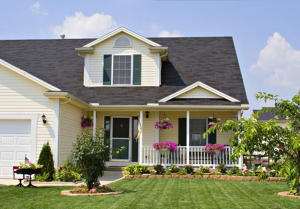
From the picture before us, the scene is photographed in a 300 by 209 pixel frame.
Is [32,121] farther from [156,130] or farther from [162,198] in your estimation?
[162,198]

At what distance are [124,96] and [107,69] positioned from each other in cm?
181

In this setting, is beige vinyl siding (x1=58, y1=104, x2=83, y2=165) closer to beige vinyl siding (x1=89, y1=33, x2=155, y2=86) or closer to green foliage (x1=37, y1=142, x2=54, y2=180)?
green foliage (x1=37, y1=142, x2=54, y2=180)

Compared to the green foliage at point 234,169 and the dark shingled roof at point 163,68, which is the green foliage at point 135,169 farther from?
the green foliage at point 234,169

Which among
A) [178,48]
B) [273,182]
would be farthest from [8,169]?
[178,48]

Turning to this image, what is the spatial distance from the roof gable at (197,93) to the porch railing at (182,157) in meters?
2.14

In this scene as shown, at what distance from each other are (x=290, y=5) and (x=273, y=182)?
6.03m

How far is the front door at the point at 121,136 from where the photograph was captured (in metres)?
16.6

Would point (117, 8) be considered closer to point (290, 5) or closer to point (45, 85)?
point (45, 85)

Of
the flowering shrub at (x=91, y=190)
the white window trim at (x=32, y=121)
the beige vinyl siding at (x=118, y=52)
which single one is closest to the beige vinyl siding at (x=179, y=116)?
the beige vinyl siding at (x=118, y=52)

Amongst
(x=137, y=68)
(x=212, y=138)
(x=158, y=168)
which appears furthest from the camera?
(x=137, y=68)

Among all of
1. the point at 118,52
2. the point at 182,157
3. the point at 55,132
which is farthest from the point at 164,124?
the point at 55,132

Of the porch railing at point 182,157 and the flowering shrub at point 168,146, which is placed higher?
the flowering shrub at point 168,146

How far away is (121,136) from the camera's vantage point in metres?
16.8

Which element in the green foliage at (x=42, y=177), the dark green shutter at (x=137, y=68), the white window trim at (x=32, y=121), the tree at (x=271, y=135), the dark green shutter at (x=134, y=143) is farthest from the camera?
the dark green shutter at (x=137, y=68)
